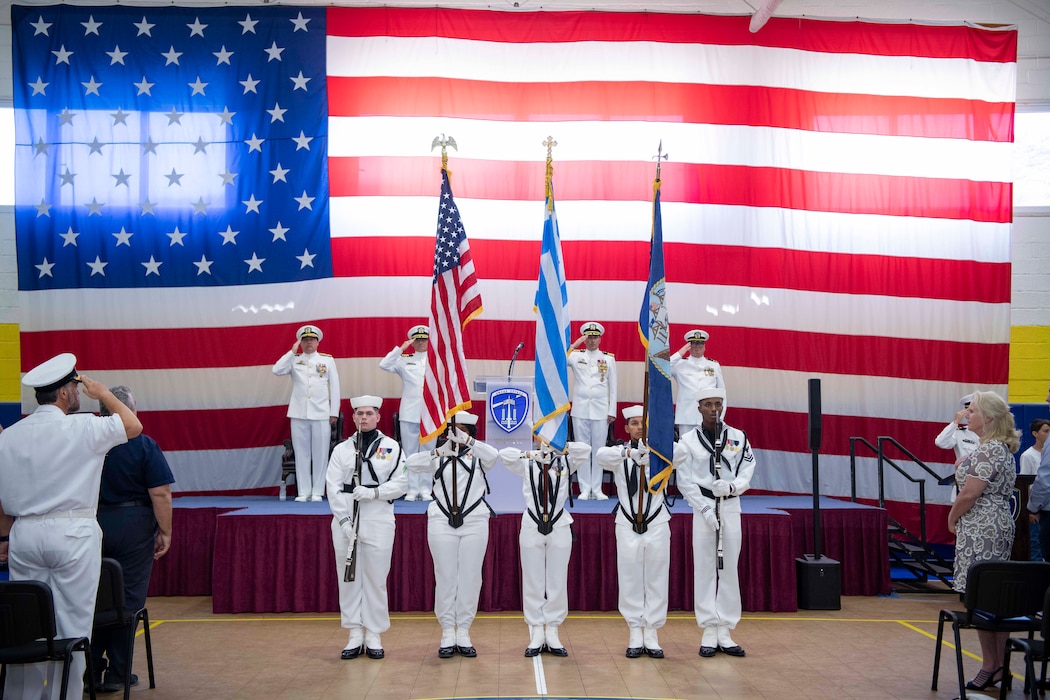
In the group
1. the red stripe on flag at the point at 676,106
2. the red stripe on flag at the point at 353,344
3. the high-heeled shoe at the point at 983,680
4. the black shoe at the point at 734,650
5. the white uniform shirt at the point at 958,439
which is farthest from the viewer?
the red stripe on flag at the point at 676,106

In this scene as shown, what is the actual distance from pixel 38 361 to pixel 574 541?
6579 millimetres

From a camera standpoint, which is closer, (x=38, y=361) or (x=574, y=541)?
(x=574, y=541)

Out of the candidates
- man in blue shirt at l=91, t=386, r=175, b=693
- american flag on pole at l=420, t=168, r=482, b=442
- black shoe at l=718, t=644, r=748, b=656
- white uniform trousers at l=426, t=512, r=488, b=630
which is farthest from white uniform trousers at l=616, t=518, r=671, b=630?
man in blue shirt at l=91, t=386, r=175, b=693

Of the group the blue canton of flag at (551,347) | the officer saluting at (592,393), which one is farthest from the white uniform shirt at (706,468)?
the officer saluting at (592,393)

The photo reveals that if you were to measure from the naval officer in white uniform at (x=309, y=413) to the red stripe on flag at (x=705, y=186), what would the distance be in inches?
87.8

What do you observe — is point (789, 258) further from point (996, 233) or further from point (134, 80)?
point (134, 80)

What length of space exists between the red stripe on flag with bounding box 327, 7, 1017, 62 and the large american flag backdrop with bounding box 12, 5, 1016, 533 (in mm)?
37

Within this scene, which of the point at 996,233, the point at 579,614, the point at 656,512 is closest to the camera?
the point at 656,512

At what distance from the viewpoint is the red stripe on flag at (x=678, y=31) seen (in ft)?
35.7

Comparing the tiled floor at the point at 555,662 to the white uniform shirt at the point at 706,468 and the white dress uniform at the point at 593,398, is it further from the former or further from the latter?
the white dress uniform at the point at 593,398

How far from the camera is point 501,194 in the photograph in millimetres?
10719

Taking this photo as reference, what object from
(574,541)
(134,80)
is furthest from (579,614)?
(134,80)

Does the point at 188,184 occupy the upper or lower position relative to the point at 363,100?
lower

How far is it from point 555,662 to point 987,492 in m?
2.88
